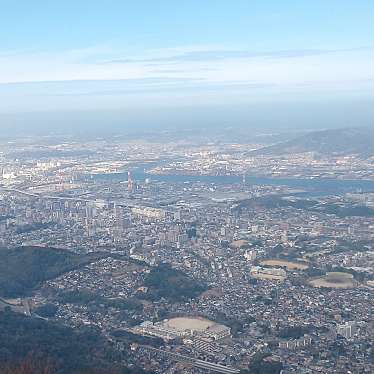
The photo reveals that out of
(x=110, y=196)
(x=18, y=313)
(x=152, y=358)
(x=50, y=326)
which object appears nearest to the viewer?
(x=152, y=358)

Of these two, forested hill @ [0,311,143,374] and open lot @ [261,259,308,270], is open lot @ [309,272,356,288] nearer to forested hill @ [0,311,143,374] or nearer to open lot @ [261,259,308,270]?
open lot @ [261,259,308,270]

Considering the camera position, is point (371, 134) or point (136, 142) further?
point (136, 142)

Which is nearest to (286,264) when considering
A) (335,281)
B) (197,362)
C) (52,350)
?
(335,281)

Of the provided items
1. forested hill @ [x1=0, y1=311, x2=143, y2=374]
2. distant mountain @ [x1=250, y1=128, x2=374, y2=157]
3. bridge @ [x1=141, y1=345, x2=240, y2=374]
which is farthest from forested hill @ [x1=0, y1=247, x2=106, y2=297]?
distant mountain @ [x1=250, y1=128, x2=374, y2=157]

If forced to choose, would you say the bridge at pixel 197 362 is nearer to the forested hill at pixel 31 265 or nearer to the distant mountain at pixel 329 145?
the forested hill at pixel 31 265

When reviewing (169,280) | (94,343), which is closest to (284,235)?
(169,280)

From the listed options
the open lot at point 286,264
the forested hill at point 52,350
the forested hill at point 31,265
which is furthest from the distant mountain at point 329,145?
the forested hill at point 52,350

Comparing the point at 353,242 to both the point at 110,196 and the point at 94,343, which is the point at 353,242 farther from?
the point at 110,196
